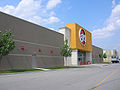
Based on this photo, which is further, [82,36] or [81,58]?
[81,58]

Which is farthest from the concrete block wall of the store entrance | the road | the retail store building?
the store entrance

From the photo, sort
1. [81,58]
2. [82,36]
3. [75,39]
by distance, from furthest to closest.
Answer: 1. [81,58]
2. [82,36]
3. [75,39]

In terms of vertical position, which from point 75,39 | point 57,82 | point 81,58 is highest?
point 75,39

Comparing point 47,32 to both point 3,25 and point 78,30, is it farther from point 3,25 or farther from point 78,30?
A: point 78,30

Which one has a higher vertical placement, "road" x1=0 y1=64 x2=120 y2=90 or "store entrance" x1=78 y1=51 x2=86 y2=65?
"store entrance" x1=78 y1=51 x2=86 y2=65

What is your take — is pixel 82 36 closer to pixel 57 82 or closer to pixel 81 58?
pixel 81 58

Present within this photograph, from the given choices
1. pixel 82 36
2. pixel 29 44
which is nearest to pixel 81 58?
pixel 82 36

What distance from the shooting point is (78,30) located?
46.0m

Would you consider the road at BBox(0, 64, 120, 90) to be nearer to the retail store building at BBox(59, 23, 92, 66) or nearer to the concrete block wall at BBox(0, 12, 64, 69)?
the concrete block wall at BBox(0, 12, 64, 69)

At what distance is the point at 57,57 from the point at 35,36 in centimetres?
952

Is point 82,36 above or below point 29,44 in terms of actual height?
above

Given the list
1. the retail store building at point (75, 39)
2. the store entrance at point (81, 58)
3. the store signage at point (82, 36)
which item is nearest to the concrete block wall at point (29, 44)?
the retail store building at point (75, 39)

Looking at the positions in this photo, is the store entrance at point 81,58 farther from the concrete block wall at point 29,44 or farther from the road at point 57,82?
the road at point 57,82

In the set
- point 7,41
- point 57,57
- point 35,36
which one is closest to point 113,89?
point 7,41
